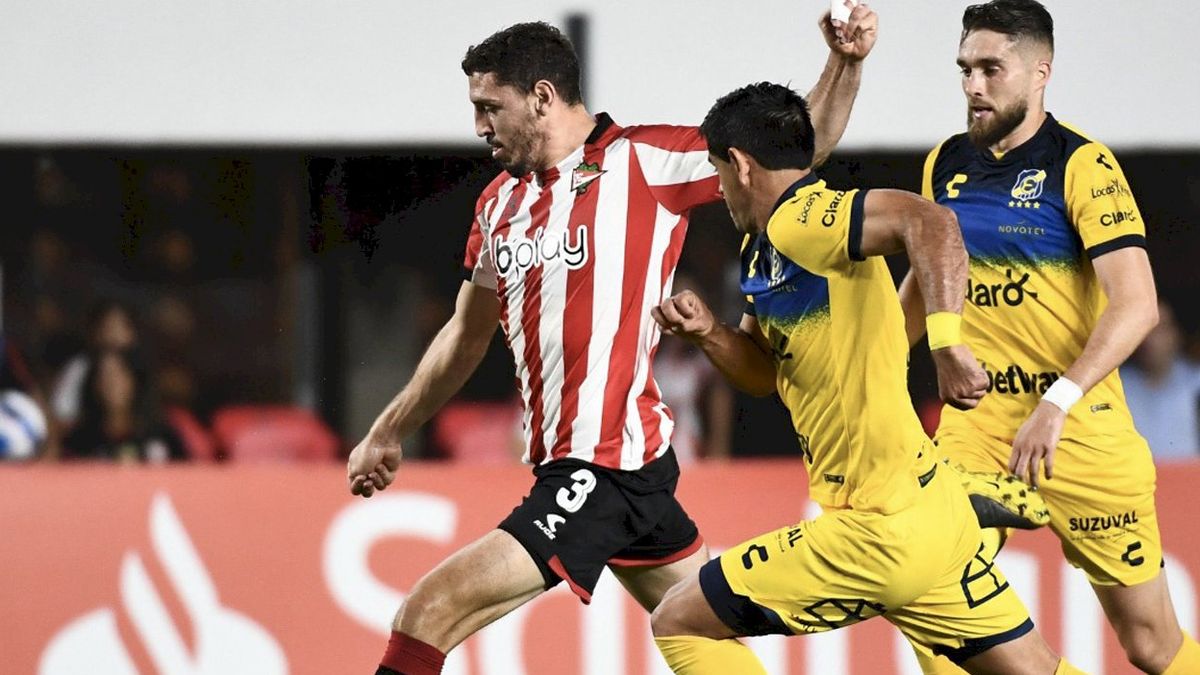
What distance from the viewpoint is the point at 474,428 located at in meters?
8.35

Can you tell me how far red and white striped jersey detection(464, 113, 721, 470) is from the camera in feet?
14.8

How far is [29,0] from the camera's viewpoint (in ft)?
28.2

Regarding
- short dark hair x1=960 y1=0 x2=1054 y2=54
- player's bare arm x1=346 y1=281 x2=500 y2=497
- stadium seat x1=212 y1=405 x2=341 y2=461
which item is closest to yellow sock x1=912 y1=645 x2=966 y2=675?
player's bare arm x1=346 y1=281 x2=500 y2=497

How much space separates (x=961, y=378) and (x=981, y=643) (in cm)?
77

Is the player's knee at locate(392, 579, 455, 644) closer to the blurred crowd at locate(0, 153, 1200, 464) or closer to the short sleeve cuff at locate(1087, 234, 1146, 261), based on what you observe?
the short sleeve cuff at locate(1087, 234, 1146, 261)

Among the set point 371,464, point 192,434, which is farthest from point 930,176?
point 192,434

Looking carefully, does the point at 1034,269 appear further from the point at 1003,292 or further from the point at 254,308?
the point at 254,308

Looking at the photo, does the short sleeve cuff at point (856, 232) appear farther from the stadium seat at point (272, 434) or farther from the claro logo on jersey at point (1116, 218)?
the stadium seat at point (272, 434)

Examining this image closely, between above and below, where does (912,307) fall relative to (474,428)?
above

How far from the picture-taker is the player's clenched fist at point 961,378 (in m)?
3.62

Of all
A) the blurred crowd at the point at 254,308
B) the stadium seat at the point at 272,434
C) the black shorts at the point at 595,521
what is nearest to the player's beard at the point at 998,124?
the black shorts at the point at 595,521

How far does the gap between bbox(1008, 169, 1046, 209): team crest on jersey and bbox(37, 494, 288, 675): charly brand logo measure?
3167mm

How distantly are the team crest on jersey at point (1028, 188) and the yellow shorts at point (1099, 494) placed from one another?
61 centimetres

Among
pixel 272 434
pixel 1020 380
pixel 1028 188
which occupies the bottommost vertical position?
pixel 272 434
